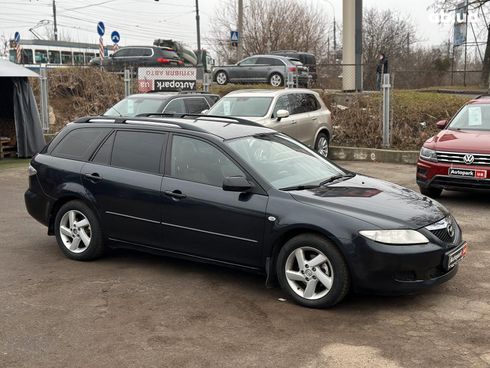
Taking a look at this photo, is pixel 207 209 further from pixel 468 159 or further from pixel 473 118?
pixel 473 118

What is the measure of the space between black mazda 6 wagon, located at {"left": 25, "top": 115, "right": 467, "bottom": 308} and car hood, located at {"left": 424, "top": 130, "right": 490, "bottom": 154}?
3.34 metres

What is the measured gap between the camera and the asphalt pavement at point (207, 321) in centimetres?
395

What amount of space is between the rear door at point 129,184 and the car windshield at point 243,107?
6296 mm

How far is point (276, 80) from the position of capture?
2338 cm

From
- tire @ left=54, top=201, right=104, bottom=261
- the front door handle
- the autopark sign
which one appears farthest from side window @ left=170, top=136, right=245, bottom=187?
the autopark sign

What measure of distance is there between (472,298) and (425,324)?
2.62 ft

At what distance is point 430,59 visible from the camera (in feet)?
121

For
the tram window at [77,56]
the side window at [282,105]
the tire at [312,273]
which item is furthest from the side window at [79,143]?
the tram window at [77,56]

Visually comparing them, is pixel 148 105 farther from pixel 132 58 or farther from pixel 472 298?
pixel 132 58

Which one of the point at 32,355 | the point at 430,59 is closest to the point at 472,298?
the point at 32,355

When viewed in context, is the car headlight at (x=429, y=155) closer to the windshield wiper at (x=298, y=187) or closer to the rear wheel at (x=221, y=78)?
the windshield wiper at (x=298, y=187)

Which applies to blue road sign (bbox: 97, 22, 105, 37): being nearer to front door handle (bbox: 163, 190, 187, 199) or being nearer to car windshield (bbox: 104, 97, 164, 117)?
car windshield (bbox: 104, 97, 164, 117)

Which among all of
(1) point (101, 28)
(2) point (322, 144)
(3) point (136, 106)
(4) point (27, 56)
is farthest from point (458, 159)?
(4) point (27, 56)

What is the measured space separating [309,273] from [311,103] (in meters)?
9.18
